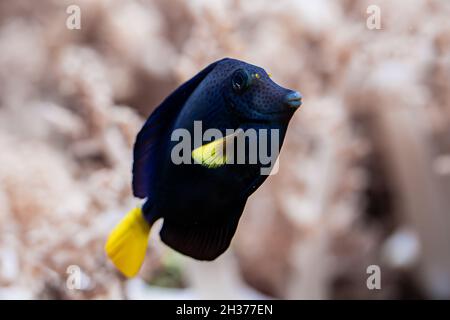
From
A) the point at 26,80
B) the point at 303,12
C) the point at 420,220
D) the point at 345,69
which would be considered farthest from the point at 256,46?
the point at 26,80

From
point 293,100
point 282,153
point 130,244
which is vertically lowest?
point 130,244

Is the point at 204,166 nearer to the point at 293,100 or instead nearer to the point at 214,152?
the point at 214,152

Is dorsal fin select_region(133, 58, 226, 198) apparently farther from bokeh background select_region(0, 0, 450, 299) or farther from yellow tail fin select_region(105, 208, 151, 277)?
bokeh background select_region(0, 0, 450, 299)

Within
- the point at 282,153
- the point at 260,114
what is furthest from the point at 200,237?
the point at 282,153

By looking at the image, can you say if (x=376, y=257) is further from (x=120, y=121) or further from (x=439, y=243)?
(x=120, y=121)

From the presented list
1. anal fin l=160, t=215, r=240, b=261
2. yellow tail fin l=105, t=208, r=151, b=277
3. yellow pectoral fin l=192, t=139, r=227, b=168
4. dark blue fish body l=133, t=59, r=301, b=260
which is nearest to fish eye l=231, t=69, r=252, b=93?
dark blue fish body l=133, t=59, r=301, b=260

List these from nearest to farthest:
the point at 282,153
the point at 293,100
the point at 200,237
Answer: the point at 293,100
the point at 200,237
the point at 282,153

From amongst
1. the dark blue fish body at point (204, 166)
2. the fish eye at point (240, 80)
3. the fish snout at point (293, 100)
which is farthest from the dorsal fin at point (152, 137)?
the fish snout at point (293, 100)

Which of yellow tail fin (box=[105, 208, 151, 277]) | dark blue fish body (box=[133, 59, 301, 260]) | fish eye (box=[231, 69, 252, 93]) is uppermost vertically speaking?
fish eye (box=[231, 69, 252, 93])
